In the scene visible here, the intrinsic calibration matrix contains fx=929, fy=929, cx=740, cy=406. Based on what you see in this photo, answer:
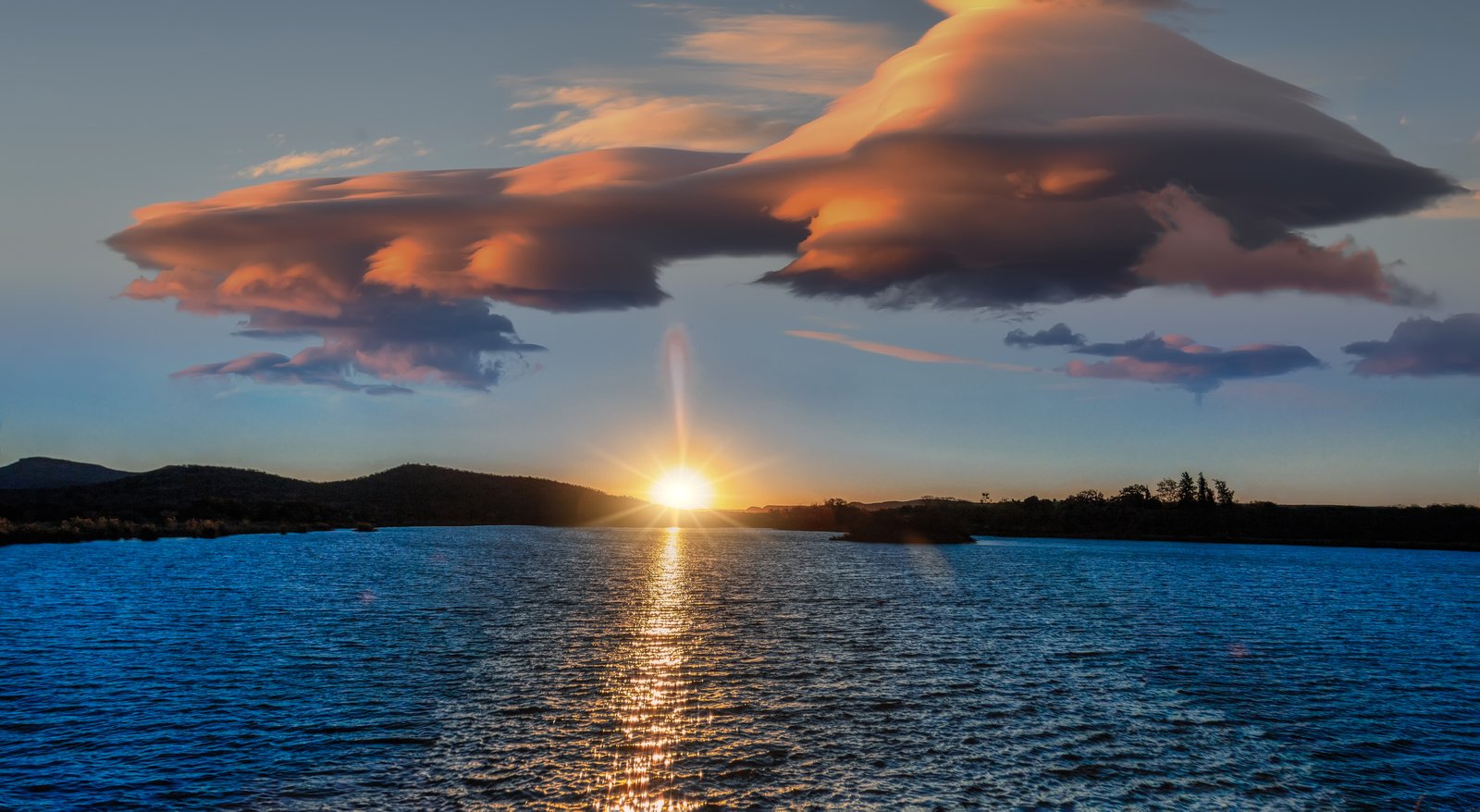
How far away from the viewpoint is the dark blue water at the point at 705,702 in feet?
90.6

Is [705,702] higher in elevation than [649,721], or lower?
lower

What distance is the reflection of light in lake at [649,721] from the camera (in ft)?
87.2

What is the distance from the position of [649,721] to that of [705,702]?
13.9 feet

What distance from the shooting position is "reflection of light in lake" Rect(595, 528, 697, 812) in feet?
87.2

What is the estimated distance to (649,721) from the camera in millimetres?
35062

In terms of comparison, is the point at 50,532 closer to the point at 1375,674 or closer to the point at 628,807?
the point at 628,807

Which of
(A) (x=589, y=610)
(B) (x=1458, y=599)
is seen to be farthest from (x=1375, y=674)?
(B) (x=1458, y=599)

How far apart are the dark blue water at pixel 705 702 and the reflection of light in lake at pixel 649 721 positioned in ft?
0.58

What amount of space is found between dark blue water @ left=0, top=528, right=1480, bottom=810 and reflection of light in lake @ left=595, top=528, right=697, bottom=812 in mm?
177

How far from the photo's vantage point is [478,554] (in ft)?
494

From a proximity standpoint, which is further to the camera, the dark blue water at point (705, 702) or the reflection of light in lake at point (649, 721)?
the dark blue water at point (705, 702)

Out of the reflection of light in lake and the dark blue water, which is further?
the dark blue water

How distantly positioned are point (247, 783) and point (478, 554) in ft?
418

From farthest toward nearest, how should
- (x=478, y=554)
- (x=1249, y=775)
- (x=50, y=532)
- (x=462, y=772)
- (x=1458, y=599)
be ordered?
1. (x=478, y=554)
2. (x=50, y=532)
3. (x=1458, y=599)
4. (x=1249, y=775)
5. (x=462, y=772)
